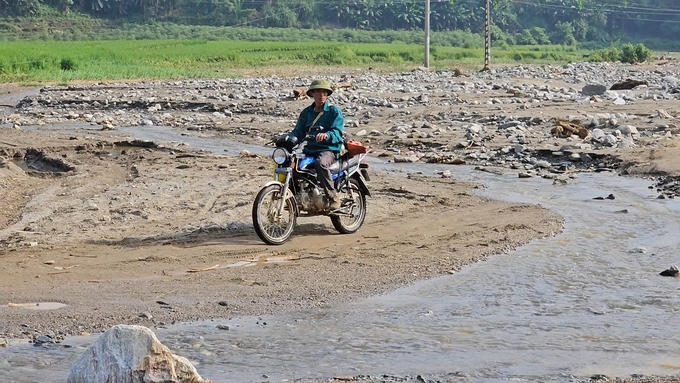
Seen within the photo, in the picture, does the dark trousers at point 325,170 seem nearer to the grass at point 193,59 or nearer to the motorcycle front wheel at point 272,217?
the motorcycle front wheel at point 272,217

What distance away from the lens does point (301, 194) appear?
9766mm

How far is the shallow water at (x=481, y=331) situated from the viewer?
5.95 metres

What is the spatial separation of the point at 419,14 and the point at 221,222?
100 m

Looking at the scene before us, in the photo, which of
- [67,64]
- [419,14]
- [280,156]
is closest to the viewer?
[280,156]

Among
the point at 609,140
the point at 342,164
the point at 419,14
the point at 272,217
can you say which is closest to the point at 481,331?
the point at 272,217

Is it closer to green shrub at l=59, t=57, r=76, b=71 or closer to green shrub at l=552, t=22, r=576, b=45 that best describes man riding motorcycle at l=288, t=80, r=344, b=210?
green shrub at l=59, t=57, r=76, b=71

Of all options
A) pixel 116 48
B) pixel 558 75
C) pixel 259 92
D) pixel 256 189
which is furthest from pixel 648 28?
pixel 256 189

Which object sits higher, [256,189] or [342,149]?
[342,149]

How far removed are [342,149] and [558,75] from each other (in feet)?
107

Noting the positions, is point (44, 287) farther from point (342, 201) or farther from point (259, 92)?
point (259, 92)


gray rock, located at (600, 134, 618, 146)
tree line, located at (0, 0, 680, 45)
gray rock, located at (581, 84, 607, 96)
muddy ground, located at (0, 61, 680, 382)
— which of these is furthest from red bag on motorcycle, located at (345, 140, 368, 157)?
tree line, located at (0, 0, 680, 45)

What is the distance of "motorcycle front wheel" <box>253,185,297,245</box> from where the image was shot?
30.3 feet

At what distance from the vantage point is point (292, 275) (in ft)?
27.3

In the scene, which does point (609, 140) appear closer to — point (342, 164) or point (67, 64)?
point (342, 164)
